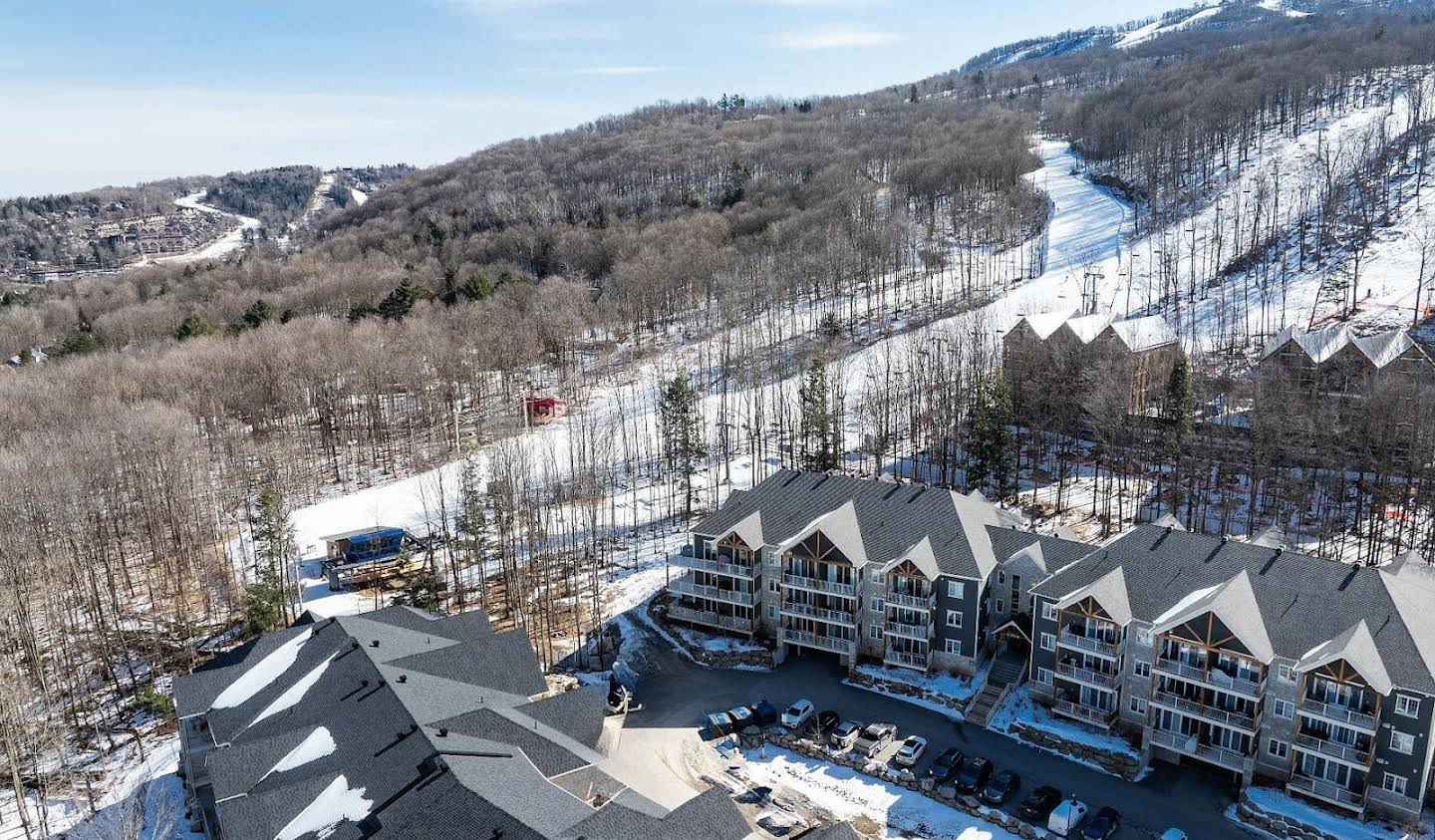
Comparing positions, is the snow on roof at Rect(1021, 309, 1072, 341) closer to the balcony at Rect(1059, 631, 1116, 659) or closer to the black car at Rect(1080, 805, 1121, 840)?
the balcony at Rect(1059, 631, 1116, 659)

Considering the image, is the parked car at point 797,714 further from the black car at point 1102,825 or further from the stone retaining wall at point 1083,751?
the black car at point 1102,825

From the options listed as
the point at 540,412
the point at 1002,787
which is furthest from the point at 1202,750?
the point at 540,412

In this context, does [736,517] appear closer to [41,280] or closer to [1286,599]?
[1286,599]

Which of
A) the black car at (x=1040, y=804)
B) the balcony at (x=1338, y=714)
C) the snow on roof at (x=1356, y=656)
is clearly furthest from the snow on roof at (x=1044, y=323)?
the black car at (x=1040, y=804)

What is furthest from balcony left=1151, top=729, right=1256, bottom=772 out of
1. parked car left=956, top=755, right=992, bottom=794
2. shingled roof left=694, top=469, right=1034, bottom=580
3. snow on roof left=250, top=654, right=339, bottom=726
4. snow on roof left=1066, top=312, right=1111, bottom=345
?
snow on roof left=1066, top=312, right=1111, bottom=345

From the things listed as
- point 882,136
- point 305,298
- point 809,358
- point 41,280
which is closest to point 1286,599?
point 809,358

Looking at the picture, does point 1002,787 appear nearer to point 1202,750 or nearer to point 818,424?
point 1202,750

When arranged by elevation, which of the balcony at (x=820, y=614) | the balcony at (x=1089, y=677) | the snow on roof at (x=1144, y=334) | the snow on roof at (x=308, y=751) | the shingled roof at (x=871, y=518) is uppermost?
the snow on roof at (x=1144, y=334)
